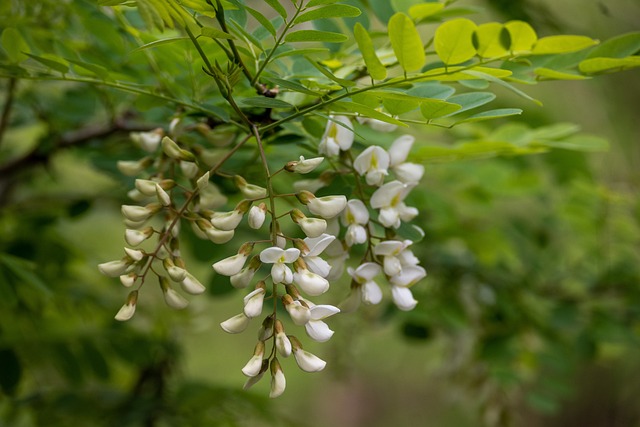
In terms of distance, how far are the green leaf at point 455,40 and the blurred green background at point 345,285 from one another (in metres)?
0.26

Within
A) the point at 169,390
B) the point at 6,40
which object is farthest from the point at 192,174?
the point at 169,390

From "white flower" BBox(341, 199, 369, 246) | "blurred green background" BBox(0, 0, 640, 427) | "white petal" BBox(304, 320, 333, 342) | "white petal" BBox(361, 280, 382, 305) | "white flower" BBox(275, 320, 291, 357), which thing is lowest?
Result: "blurred green background" BBox(0, 0, 640, 427)

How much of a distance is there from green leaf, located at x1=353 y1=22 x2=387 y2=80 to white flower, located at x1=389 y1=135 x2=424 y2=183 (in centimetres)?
8

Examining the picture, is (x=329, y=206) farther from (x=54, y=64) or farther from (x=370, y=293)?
(x=54, y=64)

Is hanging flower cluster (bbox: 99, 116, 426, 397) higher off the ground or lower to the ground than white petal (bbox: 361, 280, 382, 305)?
higher

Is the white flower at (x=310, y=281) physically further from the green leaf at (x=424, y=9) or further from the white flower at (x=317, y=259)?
the green leaf at (x=424, y=9)

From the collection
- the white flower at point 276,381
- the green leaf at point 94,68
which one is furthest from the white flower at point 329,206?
the green leaf at point 94,68

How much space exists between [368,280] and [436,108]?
0.14 meters

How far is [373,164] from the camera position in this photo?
54cm

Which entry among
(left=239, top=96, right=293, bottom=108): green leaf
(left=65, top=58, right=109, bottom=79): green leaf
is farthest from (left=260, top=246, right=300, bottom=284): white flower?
(left=65, top=58, right=109, bottom=79): green leaf

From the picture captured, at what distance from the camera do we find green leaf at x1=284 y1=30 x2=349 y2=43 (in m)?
0.49

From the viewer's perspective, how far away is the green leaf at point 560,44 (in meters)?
0.51

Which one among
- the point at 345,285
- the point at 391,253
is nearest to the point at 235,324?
the point at 391,253

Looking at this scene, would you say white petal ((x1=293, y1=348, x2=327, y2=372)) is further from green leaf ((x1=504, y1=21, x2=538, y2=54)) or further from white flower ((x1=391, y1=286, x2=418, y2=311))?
green leaf ((x1=504, y1=21, x2=538, y2=54))
